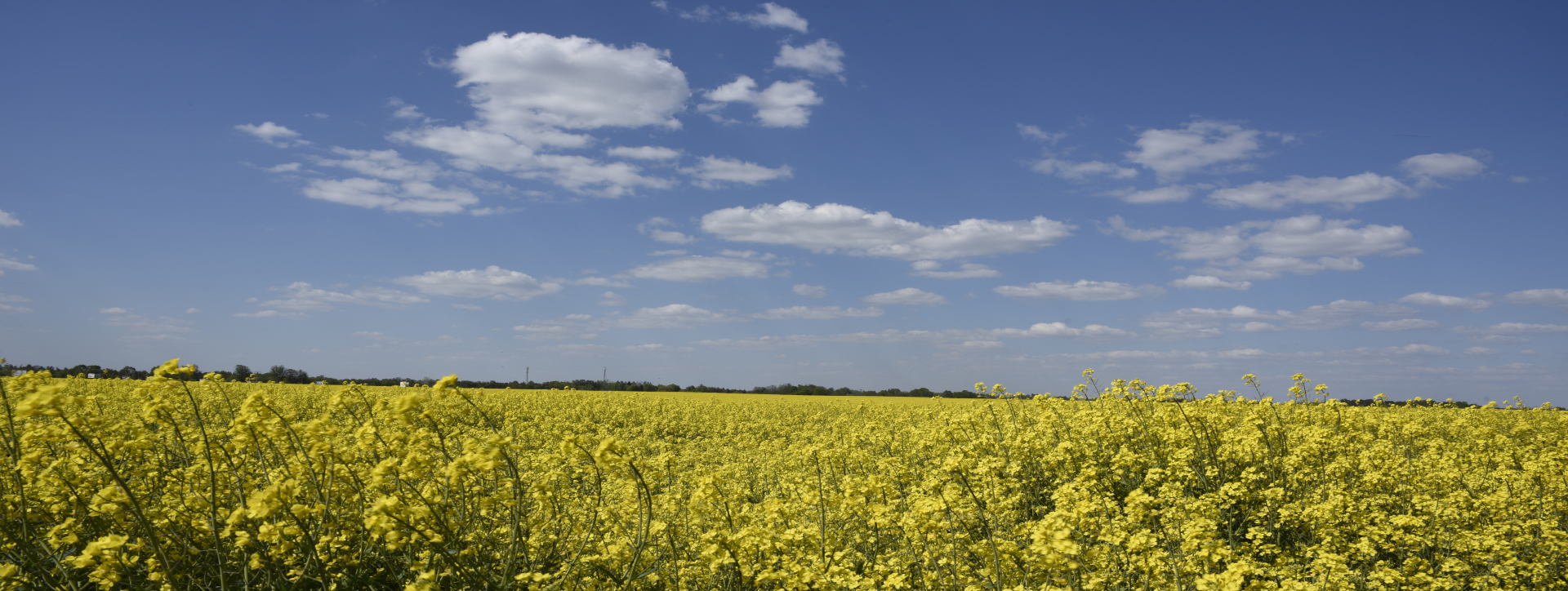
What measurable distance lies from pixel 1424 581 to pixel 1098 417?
4284 mm

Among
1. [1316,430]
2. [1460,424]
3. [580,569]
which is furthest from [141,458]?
[1460,424]

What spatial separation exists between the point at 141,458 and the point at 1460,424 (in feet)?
70.8

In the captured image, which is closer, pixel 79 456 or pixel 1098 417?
pixel 79 456

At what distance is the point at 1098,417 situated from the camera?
30.1 feet

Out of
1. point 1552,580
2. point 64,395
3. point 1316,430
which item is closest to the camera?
point 64,395

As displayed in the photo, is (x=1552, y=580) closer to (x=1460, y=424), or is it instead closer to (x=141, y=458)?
(x=1460, y=424)

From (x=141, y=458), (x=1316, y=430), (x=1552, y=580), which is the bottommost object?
(x=1552, y=580)

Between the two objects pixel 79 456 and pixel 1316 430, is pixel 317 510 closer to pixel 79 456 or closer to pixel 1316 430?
pixel 79 456

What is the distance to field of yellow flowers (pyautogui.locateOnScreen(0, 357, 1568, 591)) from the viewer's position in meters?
4.20

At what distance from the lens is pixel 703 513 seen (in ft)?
21.2

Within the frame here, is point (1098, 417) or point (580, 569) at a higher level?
point (1098, 417)

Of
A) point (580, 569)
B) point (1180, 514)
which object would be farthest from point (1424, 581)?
point (580, 569)

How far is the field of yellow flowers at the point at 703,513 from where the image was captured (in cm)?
420

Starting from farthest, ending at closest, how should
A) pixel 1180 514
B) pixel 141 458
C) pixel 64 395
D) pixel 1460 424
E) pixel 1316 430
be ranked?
1. pixel 1460 424
2. pixel 1316 430
3. pixel 141 458
4. pixel 1180 514
5. pixel 64 395
